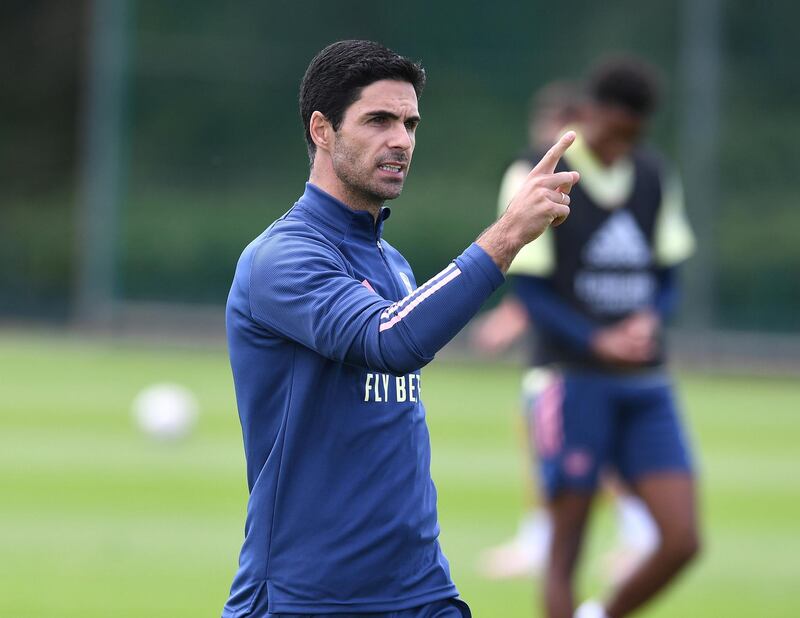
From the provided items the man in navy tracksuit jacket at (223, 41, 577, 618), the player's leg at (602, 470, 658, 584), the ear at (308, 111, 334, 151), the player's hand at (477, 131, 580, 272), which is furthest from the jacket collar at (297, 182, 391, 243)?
the player's leg at (602, 470, 658, 584)

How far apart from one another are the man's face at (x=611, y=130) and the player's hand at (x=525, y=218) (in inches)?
130

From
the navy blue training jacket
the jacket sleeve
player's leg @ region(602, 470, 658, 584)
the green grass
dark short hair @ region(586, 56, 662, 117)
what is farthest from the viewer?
player's leg @ region(602, 470, 658, 584)

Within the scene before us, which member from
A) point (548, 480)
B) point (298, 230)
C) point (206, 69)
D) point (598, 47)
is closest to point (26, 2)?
point (206, 69)

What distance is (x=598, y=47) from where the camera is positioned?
2325 cm

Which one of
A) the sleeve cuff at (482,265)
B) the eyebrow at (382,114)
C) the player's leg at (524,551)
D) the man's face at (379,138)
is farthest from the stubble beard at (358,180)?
the player's leg at (524,551)

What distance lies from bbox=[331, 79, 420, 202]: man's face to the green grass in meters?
4.34

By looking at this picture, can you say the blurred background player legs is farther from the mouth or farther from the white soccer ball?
the white soccer ball

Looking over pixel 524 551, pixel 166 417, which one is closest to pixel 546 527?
pixel 524 551

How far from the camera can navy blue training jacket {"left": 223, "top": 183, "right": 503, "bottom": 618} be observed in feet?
13.5

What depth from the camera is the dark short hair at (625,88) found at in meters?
7.15

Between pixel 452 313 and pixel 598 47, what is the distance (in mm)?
19908

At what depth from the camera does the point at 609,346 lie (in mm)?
6961

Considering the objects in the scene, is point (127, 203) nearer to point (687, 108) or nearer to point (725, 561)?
point (687, 108)

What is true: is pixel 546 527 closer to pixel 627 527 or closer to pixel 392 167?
pixel 627 527
